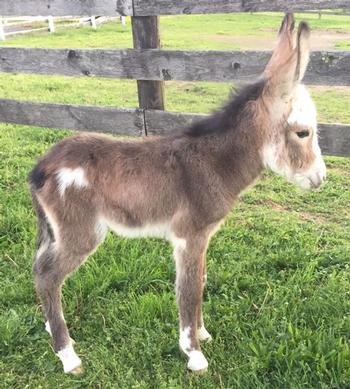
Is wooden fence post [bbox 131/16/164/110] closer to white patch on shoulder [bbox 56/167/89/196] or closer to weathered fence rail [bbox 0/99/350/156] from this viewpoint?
weathered fence rail [bbox 0/99/350/156]

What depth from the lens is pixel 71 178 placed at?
273 centimetres

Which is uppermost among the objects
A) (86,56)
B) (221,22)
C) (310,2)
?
(310,2)

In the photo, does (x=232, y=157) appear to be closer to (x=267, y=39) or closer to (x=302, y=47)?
(x=302, y=47)

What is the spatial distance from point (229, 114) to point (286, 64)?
471mm

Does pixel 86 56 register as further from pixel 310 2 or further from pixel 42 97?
pixel 42 97

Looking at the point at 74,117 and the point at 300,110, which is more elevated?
the point at 300,110

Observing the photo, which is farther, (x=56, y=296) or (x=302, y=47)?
(x=56, y=296)

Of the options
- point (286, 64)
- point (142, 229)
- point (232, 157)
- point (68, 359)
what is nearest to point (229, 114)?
point (232, 157)

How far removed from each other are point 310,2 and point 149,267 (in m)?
2.30

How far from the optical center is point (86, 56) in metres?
4.33

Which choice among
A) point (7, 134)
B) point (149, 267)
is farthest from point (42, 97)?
point (149, 267)

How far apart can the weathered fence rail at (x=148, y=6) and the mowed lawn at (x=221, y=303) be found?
4.39 ft

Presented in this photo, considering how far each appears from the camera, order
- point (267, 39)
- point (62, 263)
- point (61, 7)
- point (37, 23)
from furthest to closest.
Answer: point (37, 23)
point (267, 39)
point (61, 7)
point (62, 263)

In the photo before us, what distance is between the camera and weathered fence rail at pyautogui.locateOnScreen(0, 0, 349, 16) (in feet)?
11.7
